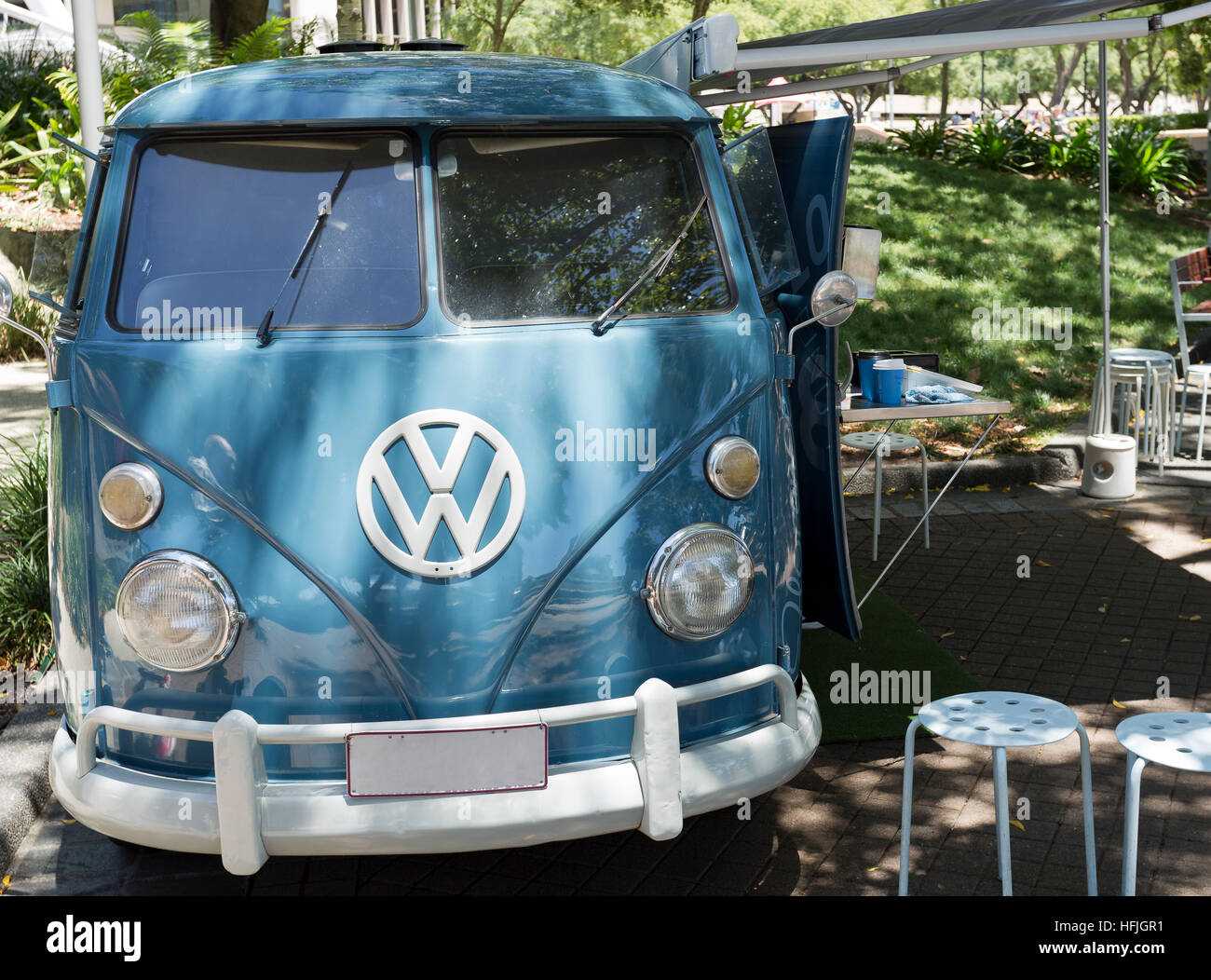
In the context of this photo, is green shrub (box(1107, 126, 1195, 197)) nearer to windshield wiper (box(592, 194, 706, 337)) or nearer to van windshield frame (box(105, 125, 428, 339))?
windshield wiper (box(592, 194, 706, 337))

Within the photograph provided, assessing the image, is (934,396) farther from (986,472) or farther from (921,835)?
(986,472)

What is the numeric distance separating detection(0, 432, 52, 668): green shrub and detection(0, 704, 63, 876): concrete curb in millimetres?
506

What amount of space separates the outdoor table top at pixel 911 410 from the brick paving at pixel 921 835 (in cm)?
111

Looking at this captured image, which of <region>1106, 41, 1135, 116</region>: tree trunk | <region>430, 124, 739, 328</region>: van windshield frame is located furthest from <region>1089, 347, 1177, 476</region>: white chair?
<region>1106, 41, 1135, 116</region>: tree trunk

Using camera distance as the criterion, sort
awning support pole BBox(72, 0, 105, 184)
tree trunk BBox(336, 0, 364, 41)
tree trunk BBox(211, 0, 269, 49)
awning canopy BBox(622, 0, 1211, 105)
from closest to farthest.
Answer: awning canopy BBox(622, 0, 1211, 105) < awning support pole BBox(72, 0, 105, 184) < tree trunk BBox(211, 0, 269, 49) < tree trunk BBox(336, 0, 364, 41)

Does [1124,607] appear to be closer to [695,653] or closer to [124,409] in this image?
[695,653]

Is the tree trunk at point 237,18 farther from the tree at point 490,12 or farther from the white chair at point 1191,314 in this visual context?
the tree at point 490,12

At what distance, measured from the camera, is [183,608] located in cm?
309

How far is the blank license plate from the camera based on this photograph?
2.99 metres

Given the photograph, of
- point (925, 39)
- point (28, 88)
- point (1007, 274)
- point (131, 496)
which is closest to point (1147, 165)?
point (1007, 274)

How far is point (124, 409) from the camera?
319 centimetres

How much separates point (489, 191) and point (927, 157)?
15863 mm

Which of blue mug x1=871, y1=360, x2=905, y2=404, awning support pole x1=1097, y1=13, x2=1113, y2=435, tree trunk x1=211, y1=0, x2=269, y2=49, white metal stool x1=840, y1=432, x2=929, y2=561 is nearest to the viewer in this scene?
blue mug x1=871, y1=360, x2=905, y2=404
